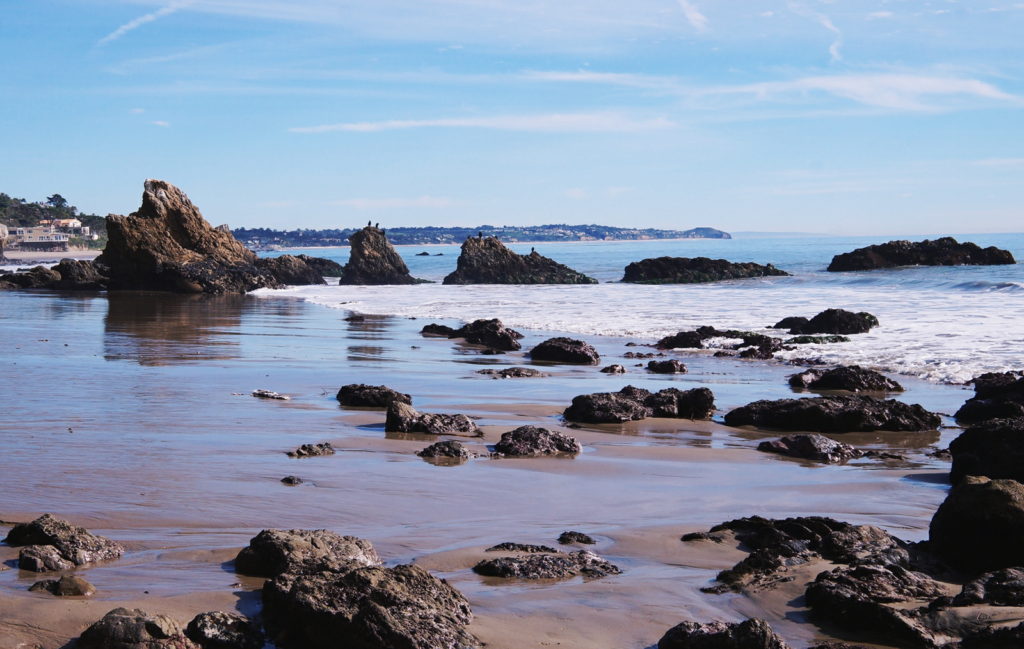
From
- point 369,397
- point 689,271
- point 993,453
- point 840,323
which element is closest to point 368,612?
point 993,453

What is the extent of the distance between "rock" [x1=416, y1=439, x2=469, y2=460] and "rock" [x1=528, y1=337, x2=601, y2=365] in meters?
7.35

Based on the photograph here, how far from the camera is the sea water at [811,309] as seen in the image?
15586 millimetres

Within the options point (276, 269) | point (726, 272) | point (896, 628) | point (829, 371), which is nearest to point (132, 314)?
point (829, 371)

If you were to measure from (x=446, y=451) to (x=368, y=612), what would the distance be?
153 inches

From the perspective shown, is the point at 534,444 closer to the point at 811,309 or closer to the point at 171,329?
the point at 171,329

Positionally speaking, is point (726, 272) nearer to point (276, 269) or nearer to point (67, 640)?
point (276, 269)

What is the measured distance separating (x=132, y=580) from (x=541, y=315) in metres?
22.9

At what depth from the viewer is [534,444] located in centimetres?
778

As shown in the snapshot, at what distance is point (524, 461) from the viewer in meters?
7.48

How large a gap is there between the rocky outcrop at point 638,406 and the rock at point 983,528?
4.70 meters

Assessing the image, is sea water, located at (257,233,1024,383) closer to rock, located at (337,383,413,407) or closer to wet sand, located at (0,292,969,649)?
wet sand, located at (0,292,969,649)

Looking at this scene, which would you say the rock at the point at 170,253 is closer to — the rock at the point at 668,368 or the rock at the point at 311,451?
the rock at the point at 668,368

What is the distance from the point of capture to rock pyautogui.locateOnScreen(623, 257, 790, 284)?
47.4 meters

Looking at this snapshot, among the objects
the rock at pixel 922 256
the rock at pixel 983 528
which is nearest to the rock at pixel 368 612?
the rock at pixel 983 528
